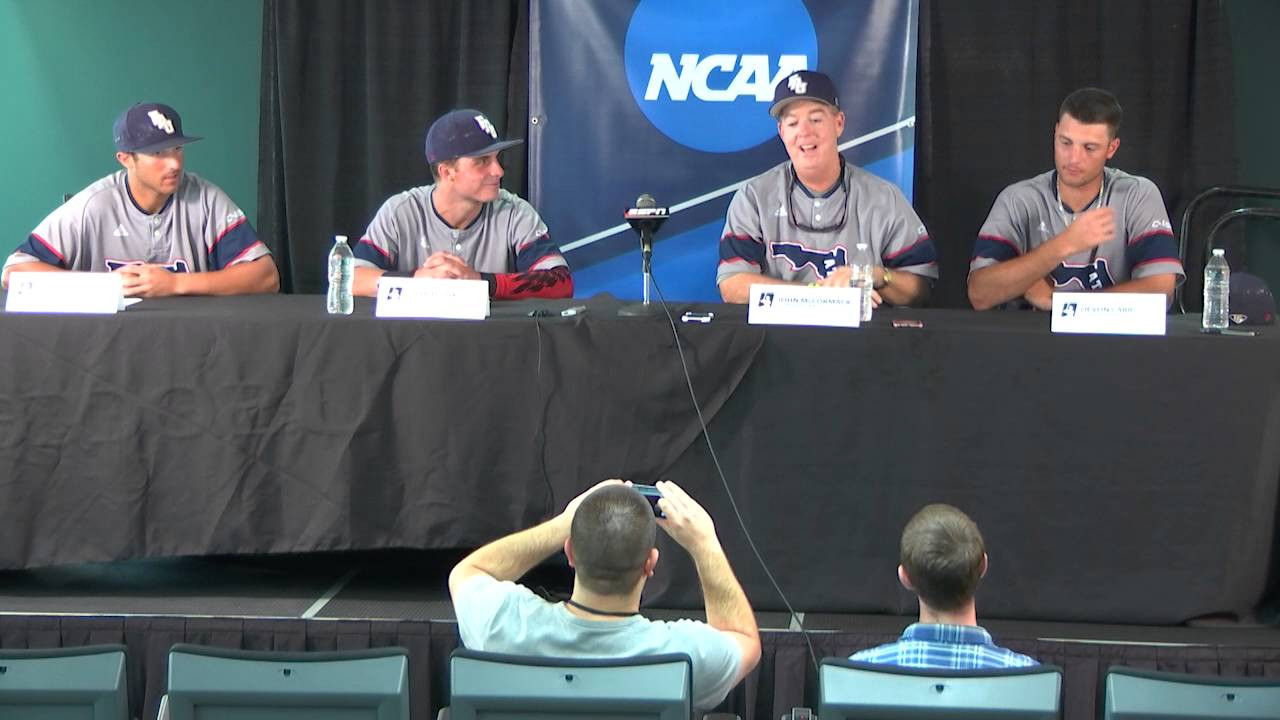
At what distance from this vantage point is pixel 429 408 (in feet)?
9.69

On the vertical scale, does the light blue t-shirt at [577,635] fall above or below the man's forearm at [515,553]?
below

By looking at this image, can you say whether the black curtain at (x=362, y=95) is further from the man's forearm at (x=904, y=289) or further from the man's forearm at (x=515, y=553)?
the man's forearm at (x=515, y=553)

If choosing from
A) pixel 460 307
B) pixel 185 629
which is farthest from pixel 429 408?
pixel 185 629

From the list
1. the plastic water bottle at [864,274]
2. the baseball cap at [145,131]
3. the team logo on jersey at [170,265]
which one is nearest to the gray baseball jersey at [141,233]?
the team logo on jersey at [170,265]

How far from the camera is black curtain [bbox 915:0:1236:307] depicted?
445cm

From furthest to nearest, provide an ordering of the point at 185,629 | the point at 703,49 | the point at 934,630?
1. the point at 703,49
2. the point at 185,629
3. the point at 934,630

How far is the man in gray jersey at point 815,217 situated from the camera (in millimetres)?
3742

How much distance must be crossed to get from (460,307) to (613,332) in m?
0.35

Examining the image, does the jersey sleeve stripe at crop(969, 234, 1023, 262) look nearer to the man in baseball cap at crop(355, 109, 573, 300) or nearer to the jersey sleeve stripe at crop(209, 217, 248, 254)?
the man in baseball cap at crop(355, 109, 573, 300)

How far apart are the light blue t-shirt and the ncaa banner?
8.68ft

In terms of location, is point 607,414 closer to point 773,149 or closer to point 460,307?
point 460,307

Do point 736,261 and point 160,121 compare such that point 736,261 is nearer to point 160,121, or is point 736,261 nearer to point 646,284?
point 646,284

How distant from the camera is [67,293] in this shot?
303cm

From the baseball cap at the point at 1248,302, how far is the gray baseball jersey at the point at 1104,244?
0.45 m
